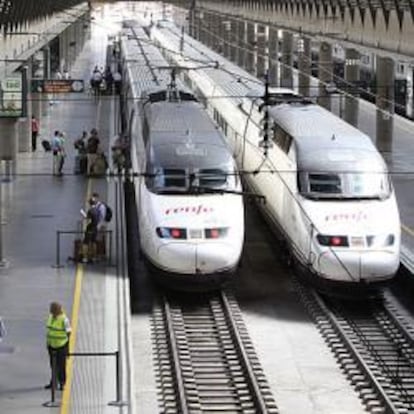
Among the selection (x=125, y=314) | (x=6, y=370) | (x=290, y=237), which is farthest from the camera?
(x=290, y=237)

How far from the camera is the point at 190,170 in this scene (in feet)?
74.6

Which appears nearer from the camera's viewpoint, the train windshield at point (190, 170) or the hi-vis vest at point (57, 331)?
the hi-vis vest at point (57, 331)

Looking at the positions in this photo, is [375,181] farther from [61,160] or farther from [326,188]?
[61,160]

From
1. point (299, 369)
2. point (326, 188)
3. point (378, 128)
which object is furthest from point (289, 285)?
point (378, 128)

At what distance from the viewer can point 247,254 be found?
27.2m

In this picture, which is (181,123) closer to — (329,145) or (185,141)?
(185,141)

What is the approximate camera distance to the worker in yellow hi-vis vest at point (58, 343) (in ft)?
49.6

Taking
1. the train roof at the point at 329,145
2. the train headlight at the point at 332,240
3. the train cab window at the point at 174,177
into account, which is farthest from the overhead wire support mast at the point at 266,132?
the train headlight at the point at 332,240

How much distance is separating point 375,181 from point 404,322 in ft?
8.90

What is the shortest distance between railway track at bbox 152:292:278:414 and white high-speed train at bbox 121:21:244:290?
2.41 feet

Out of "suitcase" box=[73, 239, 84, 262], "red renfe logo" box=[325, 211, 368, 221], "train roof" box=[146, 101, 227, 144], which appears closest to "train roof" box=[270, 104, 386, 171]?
"red renfe logo" box=[325, 211, 368, 221]

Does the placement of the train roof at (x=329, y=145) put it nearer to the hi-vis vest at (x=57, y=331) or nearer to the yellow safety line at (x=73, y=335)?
the yellow safety line at (x=73, y=335)

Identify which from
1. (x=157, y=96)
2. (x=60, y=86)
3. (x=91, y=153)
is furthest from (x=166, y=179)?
(x=60, y=86)

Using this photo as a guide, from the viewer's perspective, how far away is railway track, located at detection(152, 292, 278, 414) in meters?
17.3
